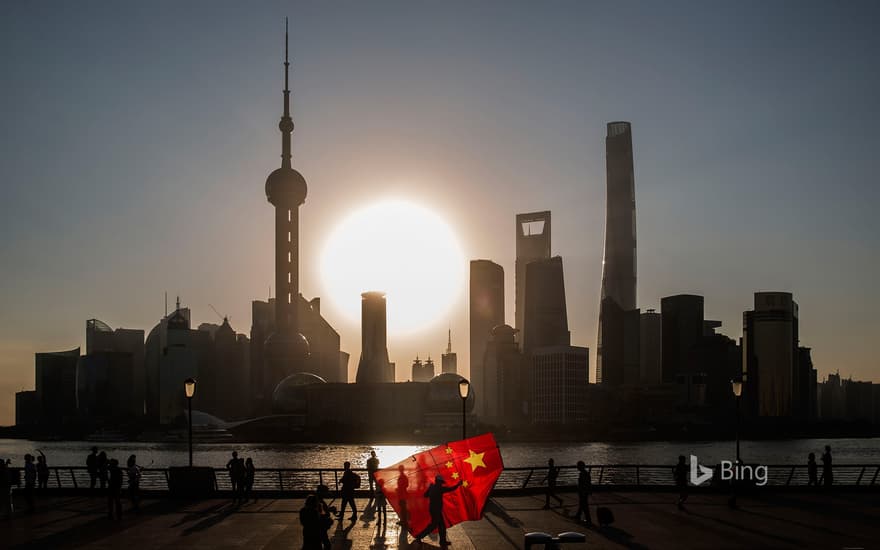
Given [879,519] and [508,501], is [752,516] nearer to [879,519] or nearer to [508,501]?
[879,519]

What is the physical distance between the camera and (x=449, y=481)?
1016 inches

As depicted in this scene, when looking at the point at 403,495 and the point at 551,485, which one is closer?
the point at 403,495

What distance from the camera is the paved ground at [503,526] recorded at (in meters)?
25.6

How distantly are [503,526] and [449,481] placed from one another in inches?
158

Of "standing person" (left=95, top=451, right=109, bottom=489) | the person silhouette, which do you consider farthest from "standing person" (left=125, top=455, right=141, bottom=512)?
the person silhouette

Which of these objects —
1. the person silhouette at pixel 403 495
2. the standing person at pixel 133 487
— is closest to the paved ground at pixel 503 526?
the standing person at pixel 133 487

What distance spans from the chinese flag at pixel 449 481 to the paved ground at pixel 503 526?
35.9 inches

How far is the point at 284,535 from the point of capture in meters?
27.2

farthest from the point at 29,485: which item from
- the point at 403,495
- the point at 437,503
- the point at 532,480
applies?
the point at 532,480

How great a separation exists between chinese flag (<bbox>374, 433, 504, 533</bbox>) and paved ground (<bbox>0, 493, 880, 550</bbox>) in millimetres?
913

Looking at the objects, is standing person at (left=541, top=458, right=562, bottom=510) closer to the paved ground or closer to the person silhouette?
the paved ground

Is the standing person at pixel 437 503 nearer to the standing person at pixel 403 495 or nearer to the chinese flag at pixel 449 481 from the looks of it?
the chinese flag at pixel 449 481

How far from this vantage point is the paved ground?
84.0 feet

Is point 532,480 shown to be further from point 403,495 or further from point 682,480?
point 403,495
